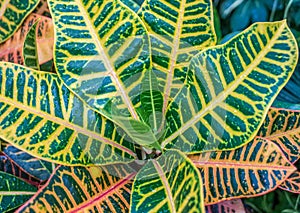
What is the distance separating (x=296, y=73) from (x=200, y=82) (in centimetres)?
35

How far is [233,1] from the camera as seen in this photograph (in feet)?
2.96

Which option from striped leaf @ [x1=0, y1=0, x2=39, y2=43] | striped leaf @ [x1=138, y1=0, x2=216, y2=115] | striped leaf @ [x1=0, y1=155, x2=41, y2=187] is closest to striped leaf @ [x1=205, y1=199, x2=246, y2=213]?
striped leaf @ [x1=138, y1=0, x2=216, y2=115]

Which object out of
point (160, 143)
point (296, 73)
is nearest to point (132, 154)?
point (160, 143)

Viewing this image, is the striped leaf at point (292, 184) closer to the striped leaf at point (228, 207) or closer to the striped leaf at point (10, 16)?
the striped leaf at point (228, 207)

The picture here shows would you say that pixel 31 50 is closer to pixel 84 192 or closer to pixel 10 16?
pixel 10 16

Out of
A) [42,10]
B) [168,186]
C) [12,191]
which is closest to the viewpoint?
[168,186]

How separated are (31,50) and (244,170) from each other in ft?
1.17

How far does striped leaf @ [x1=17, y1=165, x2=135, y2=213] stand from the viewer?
0.57 m

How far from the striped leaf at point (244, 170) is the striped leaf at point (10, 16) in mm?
384

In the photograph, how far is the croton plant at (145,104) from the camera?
0.58 m

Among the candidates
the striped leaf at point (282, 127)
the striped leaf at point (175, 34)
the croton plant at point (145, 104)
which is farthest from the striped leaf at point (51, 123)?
the striped leaf at point (282, 127)

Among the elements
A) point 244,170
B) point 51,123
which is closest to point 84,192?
point 51,123

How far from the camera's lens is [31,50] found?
677 mm

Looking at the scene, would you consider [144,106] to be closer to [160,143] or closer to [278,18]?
[160,143]
